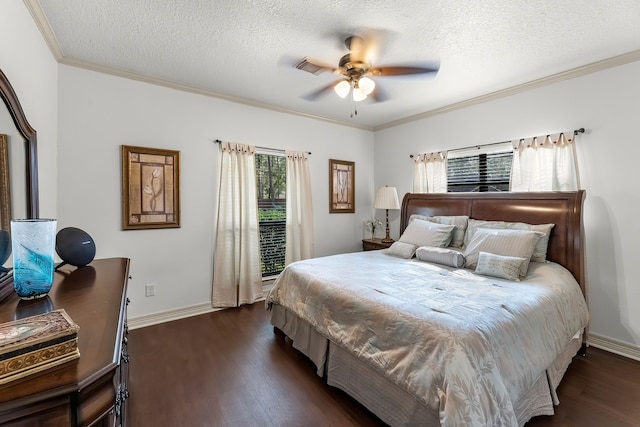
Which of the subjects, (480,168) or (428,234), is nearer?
(428,234)

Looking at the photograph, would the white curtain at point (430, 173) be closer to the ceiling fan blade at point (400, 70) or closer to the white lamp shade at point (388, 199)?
the white lamp shade at point (388, 199)

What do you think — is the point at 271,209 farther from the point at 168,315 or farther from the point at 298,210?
the point at 168,315

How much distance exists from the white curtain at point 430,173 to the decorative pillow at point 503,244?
1235 millimetres

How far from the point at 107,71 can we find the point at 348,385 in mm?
3471

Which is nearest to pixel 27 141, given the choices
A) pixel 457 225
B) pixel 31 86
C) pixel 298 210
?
pixel 31 86

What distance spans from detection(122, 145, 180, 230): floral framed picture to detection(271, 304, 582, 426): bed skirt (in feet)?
6.30

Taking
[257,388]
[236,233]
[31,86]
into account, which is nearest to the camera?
[31,86]

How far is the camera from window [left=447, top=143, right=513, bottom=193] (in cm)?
340

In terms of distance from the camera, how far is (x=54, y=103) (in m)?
2.52

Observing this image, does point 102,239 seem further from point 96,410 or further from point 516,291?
point 516,291

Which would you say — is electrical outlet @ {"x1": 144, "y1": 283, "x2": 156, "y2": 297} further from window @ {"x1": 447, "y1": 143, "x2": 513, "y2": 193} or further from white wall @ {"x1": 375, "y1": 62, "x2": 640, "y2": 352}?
white wall @ {"x1": 375, "y1": 62, "x2": 640, "y2": 352}

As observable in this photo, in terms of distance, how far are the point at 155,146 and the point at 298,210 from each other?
1874mm

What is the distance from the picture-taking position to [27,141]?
169cm

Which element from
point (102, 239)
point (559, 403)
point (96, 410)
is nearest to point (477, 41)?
point (559, 403)
